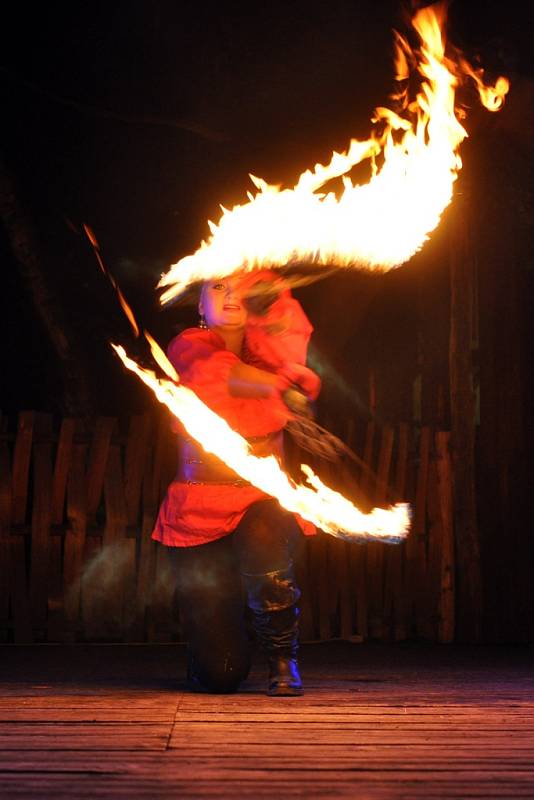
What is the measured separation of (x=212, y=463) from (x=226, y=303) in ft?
2.32

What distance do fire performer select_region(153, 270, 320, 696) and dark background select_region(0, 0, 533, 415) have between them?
118 inches

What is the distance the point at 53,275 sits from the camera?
28.8ft

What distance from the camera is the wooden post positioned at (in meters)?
7.56

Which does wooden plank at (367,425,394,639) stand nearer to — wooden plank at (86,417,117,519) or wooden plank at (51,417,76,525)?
wooden plank at (86,417,117,519)

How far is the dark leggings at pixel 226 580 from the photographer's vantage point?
16.5 ft

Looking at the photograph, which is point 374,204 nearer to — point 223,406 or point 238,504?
point 223,406

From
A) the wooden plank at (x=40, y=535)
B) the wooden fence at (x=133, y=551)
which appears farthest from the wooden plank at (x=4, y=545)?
the wooden plank at (x=40, y=535)

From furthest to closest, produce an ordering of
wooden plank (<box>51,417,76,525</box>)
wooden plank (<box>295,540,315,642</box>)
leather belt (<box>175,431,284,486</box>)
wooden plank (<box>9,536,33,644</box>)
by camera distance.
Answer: wooden plank (<box>295,540,315,642</box>)
wooden plank (<box>51,417,76,525</box>)
wooden plank (<box>9,536,33,644</box>)
leather belt (<box>175,431,284,486</box>)

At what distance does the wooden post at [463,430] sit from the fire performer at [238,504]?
253 cm

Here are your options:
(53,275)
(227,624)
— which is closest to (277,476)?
(227,624)

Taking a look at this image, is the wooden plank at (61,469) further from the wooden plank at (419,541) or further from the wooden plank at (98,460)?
the wooden plank at (419,541)

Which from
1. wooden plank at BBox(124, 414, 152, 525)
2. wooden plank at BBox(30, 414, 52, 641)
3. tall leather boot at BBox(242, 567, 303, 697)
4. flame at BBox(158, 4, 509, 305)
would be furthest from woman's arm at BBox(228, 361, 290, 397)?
wooden plank at BBox(30, 414, 52, 641)

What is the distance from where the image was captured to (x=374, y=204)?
5566 millimetres

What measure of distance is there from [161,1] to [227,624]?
5.14 meters
